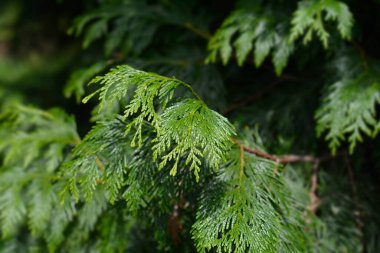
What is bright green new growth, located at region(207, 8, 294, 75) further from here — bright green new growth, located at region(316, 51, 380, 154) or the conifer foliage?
bright green new growth, located at region(316, 51, 380, 154)

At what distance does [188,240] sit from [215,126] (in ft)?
2.19

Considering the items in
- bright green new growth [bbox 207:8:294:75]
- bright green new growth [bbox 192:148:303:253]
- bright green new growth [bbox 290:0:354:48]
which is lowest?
bright green new growth [bbox 192:148:303:253]

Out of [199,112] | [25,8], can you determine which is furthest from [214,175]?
[25,8]

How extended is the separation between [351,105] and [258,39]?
58 centimetres

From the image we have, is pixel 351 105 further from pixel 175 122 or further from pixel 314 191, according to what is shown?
pixel 175 122

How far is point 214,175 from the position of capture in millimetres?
1693

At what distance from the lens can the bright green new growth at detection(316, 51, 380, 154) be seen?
215 centimetres

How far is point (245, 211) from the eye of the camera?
4.90 ft

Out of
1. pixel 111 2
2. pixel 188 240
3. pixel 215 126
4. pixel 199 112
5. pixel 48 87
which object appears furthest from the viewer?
pixel 48 87

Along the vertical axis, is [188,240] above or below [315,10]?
below

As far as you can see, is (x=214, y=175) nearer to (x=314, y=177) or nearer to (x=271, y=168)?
(x=271, y=168)

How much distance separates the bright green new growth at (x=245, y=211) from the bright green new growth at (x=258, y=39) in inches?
28.6

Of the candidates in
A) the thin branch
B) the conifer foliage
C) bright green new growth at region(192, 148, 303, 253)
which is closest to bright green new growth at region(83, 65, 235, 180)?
the conifer foliage

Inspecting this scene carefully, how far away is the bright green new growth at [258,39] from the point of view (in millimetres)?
2346
